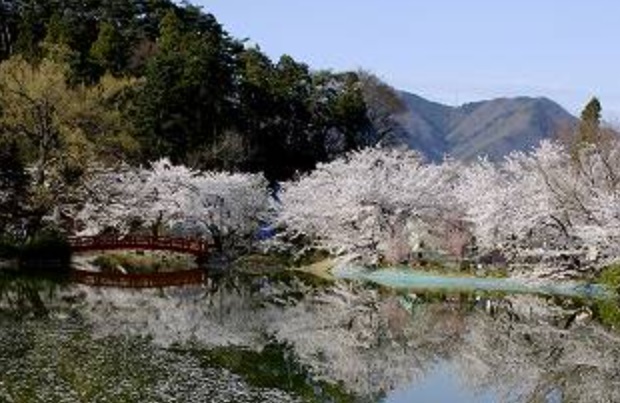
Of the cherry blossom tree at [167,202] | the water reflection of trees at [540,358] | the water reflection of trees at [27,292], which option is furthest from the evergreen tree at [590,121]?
the water reflection of trees at [27,292]

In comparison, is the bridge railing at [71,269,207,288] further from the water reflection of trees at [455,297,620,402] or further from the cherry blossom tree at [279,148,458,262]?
the water reflection of trees at [455,297,620,402]

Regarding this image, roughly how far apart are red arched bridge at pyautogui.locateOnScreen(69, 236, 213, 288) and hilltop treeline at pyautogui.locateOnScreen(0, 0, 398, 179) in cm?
422

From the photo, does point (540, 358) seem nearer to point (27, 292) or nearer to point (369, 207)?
Result: point (27, 292)

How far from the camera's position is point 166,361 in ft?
69.2

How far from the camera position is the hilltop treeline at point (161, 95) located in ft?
149

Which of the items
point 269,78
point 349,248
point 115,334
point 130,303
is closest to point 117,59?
point 269,78

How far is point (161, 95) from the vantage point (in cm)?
5491

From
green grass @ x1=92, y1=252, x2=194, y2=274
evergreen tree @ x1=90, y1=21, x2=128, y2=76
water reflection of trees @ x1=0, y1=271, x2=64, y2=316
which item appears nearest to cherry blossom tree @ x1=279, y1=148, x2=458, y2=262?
green grass @ x1=92, y1=252, x2=194, y2=274

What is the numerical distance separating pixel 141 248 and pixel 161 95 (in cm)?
1387

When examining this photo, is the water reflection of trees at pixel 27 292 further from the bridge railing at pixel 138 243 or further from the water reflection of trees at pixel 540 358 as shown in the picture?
the water reflection of trees at pixel 540 358

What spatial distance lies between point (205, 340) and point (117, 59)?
39.6 m

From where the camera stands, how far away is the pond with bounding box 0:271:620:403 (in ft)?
62.2

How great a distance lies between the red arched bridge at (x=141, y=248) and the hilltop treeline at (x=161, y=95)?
422 cm

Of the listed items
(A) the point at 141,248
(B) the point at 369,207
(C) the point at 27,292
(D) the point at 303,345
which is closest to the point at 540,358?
(D) the point at 303,345
